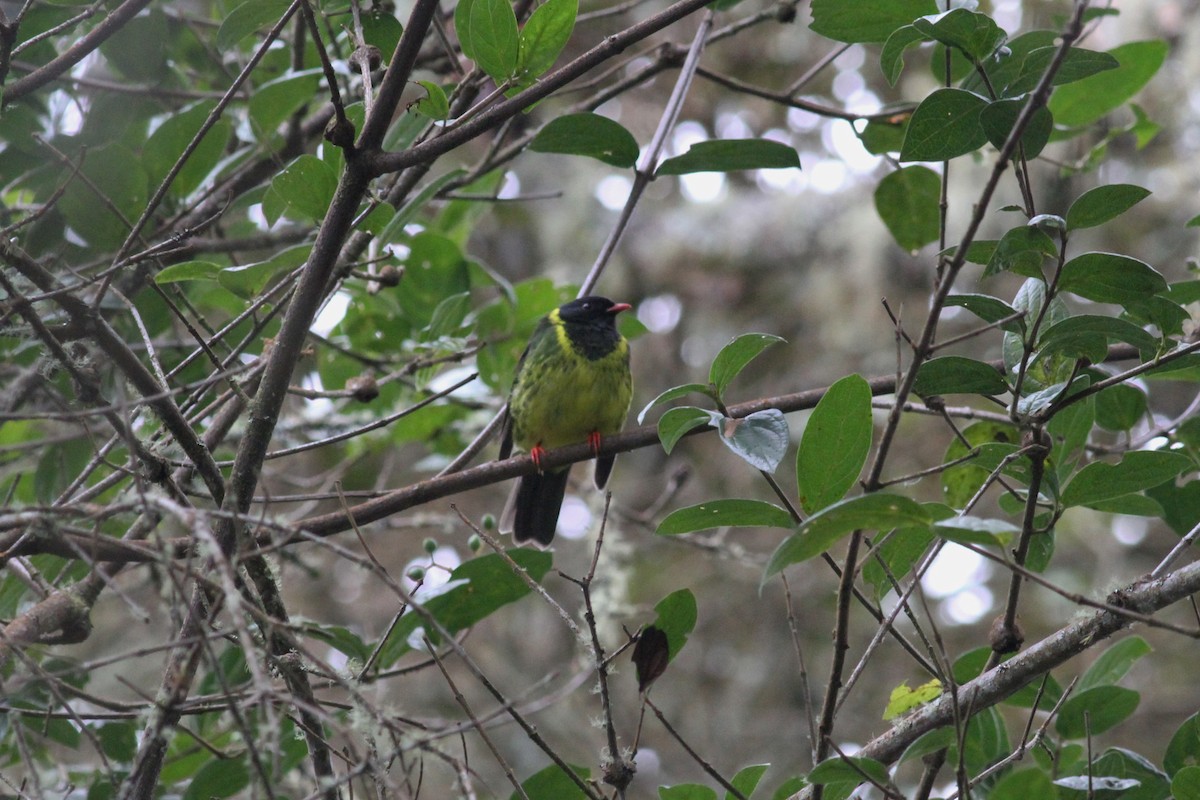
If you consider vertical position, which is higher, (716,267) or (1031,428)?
(716,267)

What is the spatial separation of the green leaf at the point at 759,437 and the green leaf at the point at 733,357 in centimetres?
12

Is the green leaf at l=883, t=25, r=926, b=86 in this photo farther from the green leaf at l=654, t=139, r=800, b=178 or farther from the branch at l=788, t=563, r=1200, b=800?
the branch at l=788, t=563, r=1200, b=800

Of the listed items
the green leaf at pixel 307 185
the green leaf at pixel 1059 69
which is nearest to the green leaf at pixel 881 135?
the green leaf at pixel 1059 69

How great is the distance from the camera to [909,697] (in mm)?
2197

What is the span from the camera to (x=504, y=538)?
205 inches

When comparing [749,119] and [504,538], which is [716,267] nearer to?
[749,119]

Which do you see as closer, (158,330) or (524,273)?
(158,330)

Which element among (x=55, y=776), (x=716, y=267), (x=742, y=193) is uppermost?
(x=742, y=193)

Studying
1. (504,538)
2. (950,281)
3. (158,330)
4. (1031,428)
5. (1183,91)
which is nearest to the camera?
(950,281)

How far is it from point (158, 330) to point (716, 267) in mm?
6892

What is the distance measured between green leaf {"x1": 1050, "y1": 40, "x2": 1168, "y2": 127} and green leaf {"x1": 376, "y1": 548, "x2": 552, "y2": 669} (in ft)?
6.38

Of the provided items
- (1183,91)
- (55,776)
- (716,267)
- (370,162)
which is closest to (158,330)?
(55,776)

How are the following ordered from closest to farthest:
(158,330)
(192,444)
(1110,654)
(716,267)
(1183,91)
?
(192,444) < (1110,654) < (158,330) < (1183,91) < (716,267)

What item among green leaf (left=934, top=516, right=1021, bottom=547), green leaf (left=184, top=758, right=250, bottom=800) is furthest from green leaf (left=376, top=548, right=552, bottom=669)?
green leaf (left=934, top=516, right=1021, bottom=547)
